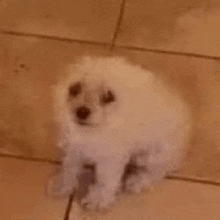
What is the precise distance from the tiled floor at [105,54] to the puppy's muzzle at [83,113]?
5.6 inches

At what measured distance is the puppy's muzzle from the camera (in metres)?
0.90

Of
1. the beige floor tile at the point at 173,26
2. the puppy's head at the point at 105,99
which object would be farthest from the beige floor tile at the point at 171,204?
the beige floor tile at the point at 173,26

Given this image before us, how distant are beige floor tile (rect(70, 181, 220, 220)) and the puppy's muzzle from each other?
0.70ft

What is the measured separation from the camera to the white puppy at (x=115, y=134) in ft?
2.96

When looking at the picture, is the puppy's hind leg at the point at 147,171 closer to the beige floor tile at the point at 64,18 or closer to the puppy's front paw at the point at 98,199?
the puppy's front paw at the point at 98,199

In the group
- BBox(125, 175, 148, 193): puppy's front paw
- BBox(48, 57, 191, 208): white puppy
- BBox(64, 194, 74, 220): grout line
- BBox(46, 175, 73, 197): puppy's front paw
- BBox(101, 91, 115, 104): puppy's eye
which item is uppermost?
BBox(101, 91, 115, 104): puppy's eye

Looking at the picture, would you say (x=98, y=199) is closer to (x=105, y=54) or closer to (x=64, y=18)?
(x=105, y=54)

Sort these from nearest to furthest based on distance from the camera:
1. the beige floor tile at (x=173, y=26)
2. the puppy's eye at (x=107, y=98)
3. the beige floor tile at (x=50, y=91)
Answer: the puppy's eye at (x=107, y=98) < the beige floor tile at (x=50, y=91) < the beige floor tile at (x=173, y=26)

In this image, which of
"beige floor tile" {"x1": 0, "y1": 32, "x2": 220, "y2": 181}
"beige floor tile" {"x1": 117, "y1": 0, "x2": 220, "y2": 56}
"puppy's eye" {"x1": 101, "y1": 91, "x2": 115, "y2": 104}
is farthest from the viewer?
"beige floor tile" {"x1": 117, "y1": 0, "x2": 220, "y2": 56}

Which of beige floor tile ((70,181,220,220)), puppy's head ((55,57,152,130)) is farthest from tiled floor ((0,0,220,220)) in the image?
puppy's head ((55,57,152,130))

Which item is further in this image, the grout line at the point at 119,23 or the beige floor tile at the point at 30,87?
the grout line at the point at 119,23

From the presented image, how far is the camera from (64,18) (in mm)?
1251

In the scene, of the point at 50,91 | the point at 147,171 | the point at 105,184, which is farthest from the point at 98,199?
the point at 50,91

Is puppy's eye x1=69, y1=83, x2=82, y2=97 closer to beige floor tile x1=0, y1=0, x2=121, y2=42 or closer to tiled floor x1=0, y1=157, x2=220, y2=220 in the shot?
tiled floor x1=0, y1=157, x2=220, y2=220
